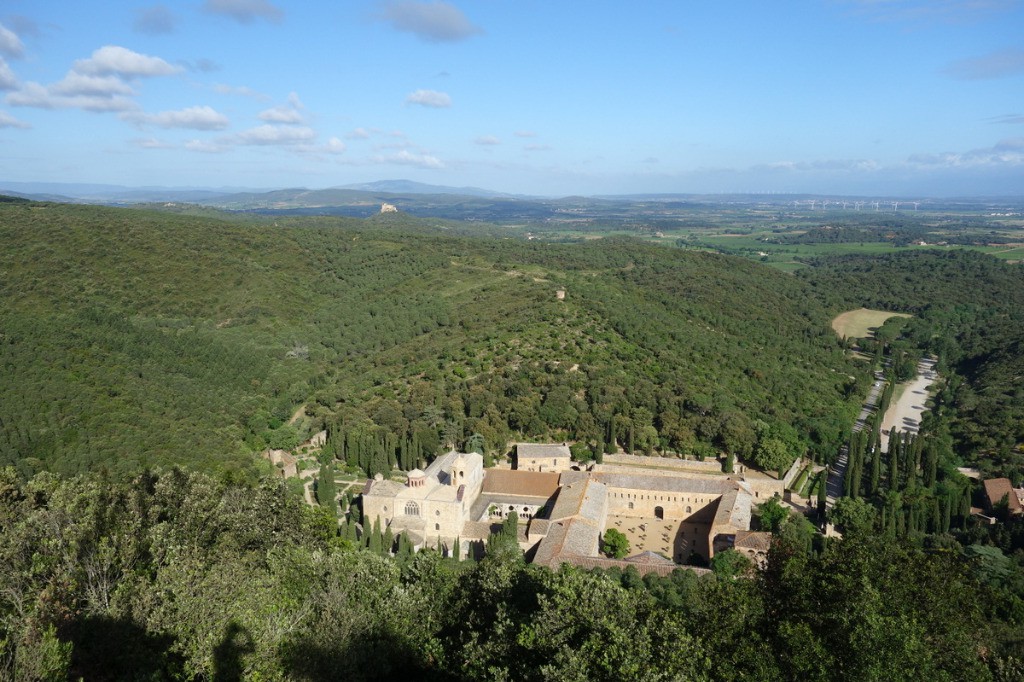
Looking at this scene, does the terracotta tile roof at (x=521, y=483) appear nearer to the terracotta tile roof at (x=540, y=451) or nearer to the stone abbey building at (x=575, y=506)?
the stone abbey building at (x=575, y=506)

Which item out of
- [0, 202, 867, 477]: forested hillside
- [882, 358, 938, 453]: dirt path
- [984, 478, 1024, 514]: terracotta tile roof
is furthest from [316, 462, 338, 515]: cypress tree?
[882, 358, 938, 453]: dirt path

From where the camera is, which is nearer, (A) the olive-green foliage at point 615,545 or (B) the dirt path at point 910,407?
(A) the olive-green foliage at point 615,545

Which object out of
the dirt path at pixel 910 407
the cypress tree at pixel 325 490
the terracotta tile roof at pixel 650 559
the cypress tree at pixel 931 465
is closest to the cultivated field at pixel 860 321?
the dirt path at pixel 910 407

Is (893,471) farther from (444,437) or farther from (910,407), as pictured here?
(444,437)

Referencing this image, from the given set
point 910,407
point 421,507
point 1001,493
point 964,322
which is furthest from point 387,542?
point 964,322

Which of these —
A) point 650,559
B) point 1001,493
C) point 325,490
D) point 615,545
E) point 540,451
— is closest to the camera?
point 650,559

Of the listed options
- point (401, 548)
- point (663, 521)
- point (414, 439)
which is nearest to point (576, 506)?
point (663, 521)
